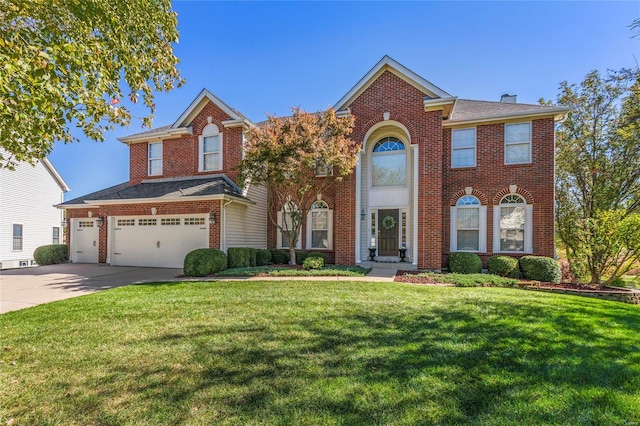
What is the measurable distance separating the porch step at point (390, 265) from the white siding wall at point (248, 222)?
5.41 m

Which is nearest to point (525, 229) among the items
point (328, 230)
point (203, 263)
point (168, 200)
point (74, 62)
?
point (328, 230)

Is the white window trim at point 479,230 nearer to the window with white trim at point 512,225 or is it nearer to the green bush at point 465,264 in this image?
the window with white trim at point 512,225

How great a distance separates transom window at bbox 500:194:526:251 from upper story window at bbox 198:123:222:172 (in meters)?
13.1

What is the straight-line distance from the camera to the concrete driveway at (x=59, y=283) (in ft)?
23.9

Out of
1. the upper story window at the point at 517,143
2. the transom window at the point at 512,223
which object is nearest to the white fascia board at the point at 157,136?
the upper story window at the point at 517,143

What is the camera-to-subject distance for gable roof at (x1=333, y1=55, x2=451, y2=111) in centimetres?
1146

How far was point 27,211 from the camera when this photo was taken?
17609 mm

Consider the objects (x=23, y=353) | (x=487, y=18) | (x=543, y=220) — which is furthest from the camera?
(x=543, y=220)

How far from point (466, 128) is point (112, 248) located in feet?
56.5

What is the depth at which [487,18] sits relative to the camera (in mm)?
9648

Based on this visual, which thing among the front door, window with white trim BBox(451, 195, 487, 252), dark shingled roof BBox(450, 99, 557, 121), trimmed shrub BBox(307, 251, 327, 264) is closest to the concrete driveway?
trimmed shrub BBox(307, 251, 327, 264)

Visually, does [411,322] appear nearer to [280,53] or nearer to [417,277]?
[417,277]

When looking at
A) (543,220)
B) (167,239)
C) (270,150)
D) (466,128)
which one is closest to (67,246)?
(167,239)

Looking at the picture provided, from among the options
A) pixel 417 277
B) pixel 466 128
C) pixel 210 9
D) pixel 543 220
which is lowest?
pixel 417 277
